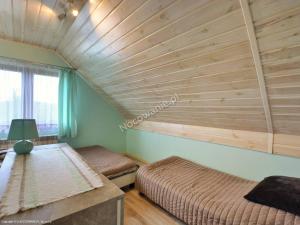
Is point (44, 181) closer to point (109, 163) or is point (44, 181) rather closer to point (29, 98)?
point (109, 163)

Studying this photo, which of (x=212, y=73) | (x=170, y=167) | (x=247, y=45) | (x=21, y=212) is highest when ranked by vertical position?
(x=247, y=45)

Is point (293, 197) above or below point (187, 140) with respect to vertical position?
below

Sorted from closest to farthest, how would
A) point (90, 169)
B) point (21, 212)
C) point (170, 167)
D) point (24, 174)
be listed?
point (21, 212) → point (24, 174) → point (90, 169) → point (170, 167)

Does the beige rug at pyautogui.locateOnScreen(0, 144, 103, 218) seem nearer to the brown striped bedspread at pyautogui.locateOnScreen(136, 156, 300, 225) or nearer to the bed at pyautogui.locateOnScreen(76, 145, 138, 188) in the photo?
the bed at pyautogui.locateOnScreen(76, 145, 138, 188)

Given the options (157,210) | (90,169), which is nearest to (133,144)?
(157,210)

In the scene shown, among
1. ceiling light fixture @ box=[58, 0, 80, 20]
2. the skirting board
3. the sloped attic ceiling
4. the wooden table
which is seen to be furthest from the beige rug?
the skirting board

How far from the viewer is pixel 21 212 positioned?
98cm

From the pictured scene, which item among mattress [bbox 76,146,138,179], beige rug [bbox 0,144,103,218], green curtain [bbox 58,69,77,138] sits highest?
green curtain [bbox 58,69,77,138]

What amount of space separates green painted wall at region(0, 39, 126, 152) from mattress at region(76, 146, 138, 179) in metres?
0.45

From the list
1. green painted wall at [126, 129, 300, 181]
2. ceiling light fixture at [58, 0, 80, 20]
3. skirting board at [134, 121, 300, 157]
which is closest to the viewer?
ceiling light fixture at [58, 0, 80, 20]

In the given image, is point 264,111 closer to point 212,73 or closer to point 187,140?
point 212,73

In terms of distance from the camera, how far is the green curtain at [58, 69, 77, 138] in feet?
10.1

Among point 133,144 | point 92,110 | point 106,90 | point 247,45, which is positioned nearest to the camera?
point 247,45

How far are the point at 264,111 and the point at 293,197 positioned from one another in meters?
0.78
